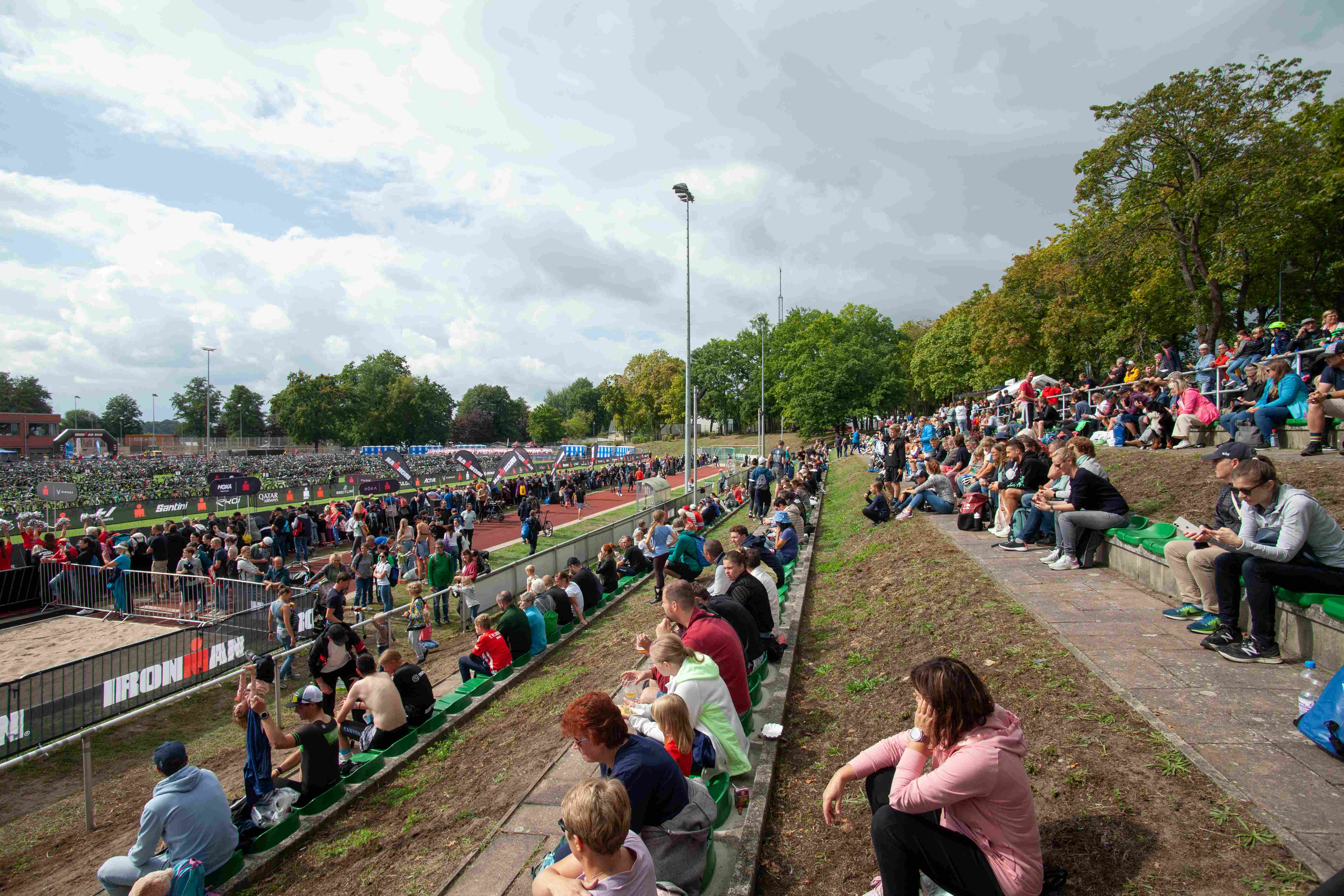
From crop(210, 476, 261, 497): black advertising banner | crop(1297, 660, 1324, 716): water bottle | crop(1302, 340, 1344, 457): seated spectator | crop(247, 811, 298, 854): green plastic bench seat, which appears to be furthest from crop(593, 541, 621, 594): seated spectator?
crop(210, 476, 261, 497): black advertising banner

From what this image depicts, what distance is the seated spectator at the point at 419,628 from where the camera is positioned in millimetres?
10312

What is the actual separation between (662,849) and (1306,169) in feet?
→ 82.5

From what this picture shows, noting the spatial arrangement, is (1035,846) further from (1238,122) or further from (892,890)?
(1238,122)

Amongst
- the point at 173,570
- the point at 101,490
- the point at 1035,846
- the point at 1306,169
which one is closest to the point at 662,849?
the point at 1035,846

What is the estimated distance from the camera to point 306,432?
88.2 m

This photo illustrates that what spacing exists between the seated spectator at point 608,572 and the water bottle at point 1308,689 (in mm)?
9903

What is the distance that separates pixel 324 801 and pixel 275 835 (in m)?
0.45

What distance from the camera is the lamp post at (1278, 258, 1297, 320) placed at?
21.2 meters

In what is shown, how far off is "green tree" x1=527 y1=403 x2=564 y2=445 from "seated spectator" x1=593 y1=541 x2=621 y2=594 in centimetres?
10269

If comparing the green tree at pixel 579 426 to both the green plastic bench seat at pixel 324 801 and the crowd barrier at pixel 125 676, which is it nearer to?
the crowd barrier at pixel 125 676

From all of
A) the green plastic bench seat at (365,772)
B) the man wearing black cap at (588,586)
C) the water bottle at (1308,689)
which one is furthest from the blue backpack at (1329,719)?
the man wearing black cap at (588,586)

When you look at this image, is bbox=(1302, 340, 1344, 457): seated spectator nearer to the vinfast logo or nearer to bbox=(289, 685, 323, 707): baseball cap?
bbox=(289, 685, 323, 707): baseball cap

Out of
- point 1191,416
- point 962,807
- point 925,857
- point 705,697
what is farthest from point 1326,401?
point 925,857

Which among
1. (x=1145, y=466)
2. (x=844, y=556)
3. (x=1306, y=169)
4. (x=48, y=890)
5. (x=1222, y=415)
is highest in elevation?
(x=1306, y=169)
